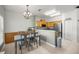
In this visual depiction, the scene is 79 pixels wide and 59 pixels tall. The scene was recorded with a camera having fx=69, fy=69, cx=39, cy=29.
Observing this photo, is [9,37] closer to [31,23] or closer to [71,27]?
[31,23]

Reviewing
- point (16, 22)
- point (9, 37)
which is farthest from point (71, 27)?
point (9, 37)

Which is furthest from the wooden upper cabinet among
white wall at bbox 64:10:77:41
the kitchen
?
white wall at bbox 64:10:77:41

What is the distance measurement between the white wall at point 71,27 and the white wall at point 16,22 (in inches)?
95.9

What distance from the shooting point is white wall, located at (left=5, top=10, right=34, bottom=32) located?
2.96 meters

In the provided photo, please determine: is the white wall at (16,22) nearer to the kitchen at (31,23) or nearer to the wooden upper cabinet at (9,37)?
the kitchen at (31,23)

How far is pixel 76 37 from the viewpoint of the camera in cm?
375

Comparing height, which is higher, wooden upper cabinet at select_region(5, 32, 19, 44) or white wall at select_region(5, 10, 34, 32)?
white wall at select_region(5, 10, 34, 32)

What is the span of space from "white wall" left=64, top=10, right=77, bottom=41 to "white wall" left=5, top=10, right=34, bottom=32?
95.9 inches

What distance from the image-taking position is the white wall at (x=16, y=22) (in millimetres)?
2957

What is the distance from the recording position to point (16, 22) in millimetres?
3117

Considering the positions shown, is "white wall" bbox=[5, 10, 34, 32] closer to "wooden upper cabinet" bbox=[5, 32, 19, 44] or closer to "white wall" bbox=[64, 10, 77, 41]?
"wooden upper cabinet" bbox=[5, 32, 19, 44]
